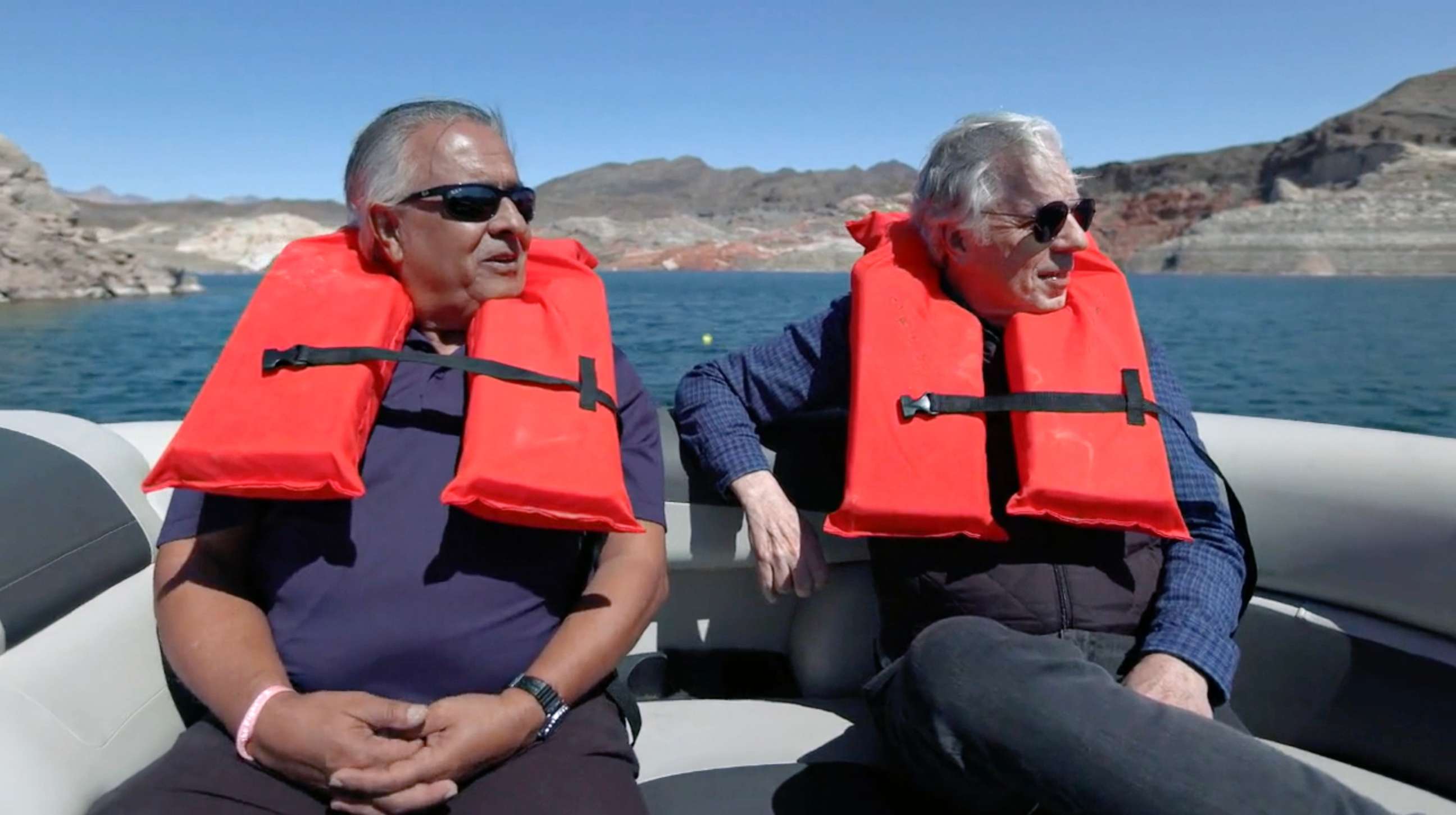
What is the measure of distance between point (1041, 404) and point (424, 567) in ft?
3.42

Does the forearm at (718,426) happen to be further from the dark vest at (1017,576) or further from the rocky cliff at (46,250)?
the rocky cliff at (46,250)

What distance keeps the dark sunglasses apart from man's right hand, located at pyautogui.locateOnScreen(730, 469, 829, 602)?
655 millimetres

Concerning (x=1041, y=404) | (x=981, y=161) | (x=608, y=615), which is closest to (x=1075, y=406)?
(x=1041, y=404)

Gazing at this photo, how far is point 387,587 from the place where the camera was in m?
1.54

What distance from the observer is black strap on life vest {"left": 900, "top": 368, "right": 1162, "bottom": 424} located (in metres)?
1.78

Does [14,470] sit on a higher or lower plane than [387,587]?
higher

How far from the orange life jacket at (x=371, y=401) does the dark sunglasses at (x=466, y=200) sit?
0.15 m

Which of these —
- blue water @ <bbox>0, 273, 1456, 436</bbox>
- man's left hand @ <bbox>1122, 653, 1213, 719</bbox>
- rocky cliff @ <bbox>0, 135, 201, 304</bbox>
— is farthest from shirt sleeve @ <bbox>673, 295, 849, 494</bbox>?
rocky cliff @ <bbox>0, 135, 201, 304</bbox>

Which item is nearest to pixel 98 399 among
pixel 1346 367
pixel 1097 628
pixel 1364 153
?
pixel 1097 628

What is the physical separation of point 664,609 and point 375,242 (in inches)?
39.2

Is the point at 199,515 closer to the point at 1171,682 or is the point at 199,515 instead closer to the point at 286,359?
the point at 286,359

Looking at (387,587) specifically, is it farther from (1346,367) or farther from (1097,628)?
(1346,367)

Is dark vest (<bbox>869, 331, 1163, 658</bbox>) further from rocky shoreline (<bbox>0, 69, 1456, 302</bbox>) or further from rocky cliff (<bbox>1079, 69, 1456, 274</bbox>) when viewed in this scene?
rocky cliff (<bbox>1079, 69, 1456, 274</bbox>)

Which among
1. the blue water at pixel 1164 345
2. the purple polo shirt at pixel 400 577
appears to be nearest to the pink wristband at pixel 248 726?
the purple polo shirt at pixel 400 577
